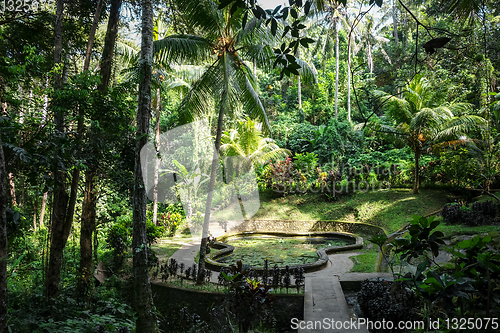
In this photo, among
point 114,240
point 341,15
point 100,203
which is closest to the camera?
point 114,240

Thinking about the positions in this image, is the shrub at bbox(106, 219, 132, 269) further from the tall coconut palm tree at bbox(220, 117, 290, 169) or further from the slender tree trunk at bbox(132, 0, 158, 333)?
the tall coconut palm tree at bbox(220, 117, 290, 169)

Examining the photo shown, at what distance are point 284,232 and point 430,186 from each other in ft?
21.4

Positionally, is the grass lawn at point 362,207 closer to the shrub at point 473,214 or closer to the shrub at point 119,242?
the shrub at point 473,214

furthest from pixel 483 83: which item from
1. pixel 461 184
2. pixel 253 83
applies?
pixel 253 83

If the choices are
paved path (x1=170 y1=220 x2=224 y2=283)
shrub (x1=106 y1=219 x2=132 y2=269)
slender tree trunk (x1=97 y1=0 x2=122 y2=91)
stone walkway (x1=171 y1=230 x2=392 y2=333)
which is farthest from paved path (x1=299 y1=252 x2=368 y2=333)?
slender tree trunk (x1=97 y1=0 x2=122 y2=91)

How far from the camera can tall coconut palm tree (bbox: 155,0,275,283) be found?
757cm

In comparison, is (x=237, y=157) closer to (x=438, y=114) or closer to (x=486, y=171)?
(x=438, y=114)

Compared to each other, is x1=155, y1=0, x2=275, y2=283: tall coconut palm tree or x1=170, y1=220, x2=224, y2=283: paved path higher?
x1=155, y1=0, x2=275, y2=283: tall coconut palm tree

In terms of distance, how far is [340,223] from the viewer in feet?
44.2

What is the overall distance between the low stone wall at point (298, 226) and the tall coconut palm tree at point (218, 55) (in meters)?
6.85

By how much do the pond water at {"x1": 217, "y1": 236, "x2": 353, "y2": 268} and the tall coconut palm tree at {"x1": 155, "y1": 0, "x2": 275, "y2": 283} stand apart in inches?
115

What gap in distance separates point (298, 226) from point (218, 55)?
8.93 meters

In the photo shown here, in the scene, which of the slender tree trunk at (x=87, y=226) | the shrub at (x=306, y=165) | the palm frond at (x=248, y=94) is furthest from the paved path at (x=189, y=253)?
the shrub at (x=306, y=165)

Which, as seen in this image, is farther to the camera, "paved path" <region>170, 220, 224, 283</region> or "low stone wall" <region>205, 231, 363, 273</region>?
"paved path" <region>170, 220, 224, 283</region>
